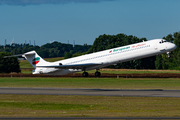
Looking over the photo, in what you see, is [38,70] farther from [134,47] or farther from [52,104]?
[52,104]

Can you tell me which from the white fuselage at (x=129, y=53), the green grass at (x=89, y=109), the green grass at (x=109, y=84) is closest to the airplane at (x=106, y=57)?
the white fuselage at (x=129, y=53)

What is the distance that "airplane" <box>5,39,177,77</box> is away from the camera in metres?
49.6

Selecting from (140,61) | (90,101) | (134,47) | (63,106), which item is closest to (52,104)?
(63,106)

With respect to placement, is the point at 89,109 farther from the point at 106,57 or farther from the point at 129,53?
the point at 106,57

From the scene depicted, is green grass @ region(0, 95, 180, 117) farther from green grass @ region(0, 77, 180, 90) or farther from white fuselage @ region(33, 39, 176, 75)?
white fuselage @ region(33, 39, 176, 75)

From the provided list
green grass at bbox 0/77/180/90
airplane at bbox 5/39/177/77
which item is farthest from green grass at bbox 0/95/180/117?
airplane at bbox 5/39/177/77

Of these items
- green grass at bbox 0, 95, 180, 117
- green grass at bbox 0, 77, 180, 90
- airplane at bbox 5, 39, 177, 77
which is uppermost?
airplane at bbox 5, 39, 177, 77

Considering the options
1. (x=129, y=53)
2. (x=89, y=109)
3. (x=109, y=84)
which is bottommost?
(x=89, y=109)

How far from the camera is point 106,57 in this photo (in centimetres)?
5369

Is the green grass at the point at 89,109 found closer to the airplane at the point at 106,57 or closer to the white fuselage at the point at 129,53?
the white fuselage at the point at 129,53

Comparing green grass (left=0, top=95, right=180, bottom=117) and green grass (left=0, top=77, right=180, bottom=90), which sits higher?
green grass (left=0, top=77, right=180, bottom=90)

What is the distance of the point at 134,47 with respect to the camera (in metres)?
50.9

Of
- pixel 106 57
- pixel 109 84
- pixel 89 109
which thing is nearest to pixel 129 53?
pixel 106 57

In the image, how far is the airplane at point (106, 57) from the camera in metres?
49.6
